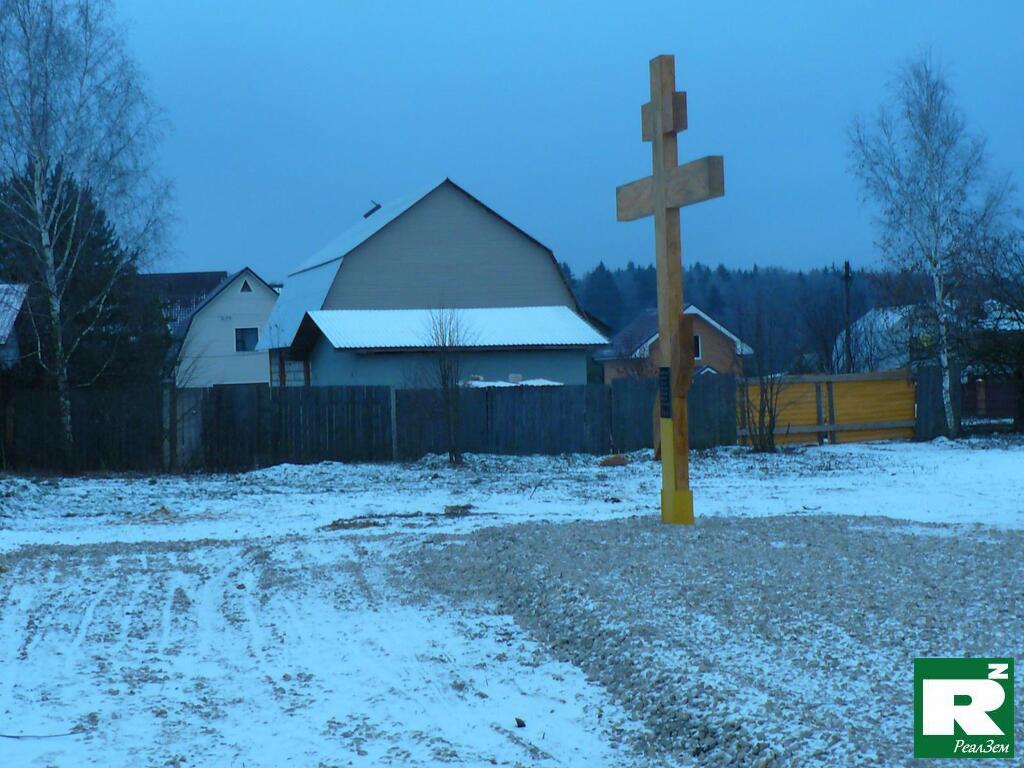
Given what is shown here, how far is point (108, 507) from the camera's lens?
717 inches

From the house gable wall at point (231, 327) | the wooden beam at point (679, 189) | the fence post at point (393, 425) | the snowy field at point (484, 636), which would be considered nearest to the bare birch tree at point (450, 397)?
the fence post at point (393, 425)

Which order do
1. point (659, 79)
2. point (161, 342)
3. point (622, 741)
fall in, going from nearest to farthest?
point (622, 741) → point (659, 79) → point (161, 342)

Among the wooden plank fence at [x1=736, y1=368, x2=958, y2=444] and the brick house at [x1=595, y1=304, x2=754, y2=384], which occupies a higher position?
the brick house at [x1=595, y1=304, x2=754, y2=384]

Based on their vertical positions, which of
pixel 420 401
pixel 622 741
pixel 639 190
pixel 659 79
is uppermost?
pixel 659 79

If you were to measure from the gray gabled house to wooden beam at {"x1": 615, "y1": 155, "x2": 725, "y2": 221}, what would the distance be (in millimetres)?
20807

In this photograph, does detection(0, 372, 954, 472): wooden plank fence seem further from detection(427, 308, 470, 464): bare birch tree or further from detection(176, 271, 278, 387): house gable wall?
detection(176, 271, 278, 387): house gable wall

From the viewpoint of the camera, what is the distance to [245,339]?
60188 mm

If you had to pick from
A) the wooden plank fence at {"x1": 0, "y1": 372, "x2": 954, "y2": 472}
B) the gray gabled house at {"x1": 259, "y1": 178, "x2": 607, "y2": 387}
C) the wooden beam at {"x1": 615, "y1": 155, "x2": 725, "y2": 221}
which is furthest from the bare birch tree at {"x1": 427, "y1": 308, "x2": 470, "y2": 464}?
the wooden beam at {"x1": 615, "y1": 155, "x2": 725, "y2": 221}

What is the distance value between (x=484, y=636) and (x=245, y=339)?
5413 cm

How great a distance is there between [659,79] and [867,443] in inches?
789

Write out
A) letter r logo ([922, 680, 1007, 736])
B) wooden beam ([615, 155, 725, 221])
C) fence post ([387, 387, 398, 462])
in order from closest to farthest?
letter r logo ([922, 680, 1007, 736]) → wooden beam ([615, 155, 725, 221]) → fence post ([387, 387, 398, 462])

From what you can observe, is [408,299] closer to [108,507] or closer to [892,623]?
[108,507]

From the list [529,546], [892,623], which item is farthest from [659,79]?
[892,623]

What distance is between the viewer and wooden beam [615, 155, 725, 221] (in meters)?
10.8
